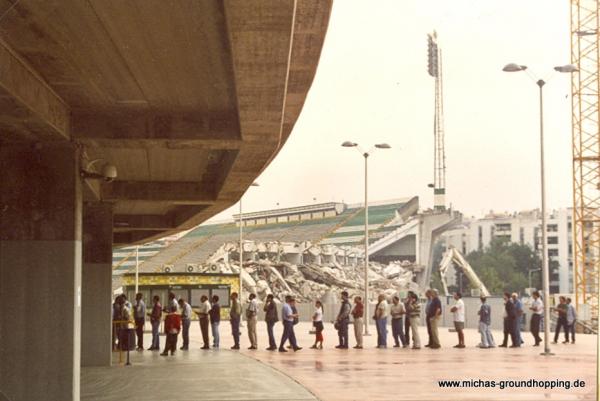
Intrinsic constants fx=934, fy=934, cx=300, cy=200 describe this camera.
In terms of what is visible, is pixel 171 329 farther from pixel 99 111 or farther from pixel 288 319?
pixel 99 111

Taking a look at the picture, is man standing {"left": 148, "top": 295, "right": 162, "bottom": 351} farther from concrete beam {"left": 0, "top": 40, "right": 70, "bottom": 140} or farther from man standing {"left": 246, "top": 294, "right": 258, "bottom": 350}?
concrete beam {"left": 0, "top": 40, "right": 70, "bottom": 140}

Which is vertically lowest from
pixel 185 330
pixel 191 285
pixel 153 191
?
pixel 185 330

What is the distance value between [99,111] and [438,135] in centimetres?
10197

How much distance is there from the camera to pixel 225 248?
299 feet

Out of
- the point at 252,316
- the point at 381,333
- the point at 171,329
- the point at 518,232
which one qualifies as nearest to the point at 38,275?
the point at 171,329

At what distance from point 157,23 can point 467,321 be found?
111 feet

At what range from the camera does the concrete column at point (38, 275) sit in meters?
11.8

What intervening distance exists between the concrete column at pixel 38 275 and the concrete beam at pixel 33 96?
0.61m

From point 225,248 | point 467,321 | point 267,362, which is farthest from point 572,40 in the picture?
point 225,248

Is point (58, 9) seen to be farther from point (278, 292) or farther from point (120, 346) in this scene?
point (278, 292)

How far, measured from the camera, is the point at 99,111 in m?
12.1

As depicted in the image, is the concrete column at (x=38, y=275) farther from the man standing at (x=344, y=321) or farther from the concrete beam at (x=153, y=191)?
the man standing at (x=344, y=321)

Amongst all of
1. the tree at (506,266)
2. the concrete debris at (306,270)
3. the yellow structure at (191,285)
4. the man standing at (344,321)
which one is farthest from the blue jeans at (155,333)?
the tree at (506,266)

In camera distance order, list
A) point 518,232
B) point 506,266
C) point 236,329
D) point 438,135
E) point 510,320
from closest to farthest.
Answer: point 236,329 → point 510,320 → point 438,135 → point 506,266 → point 518,232
